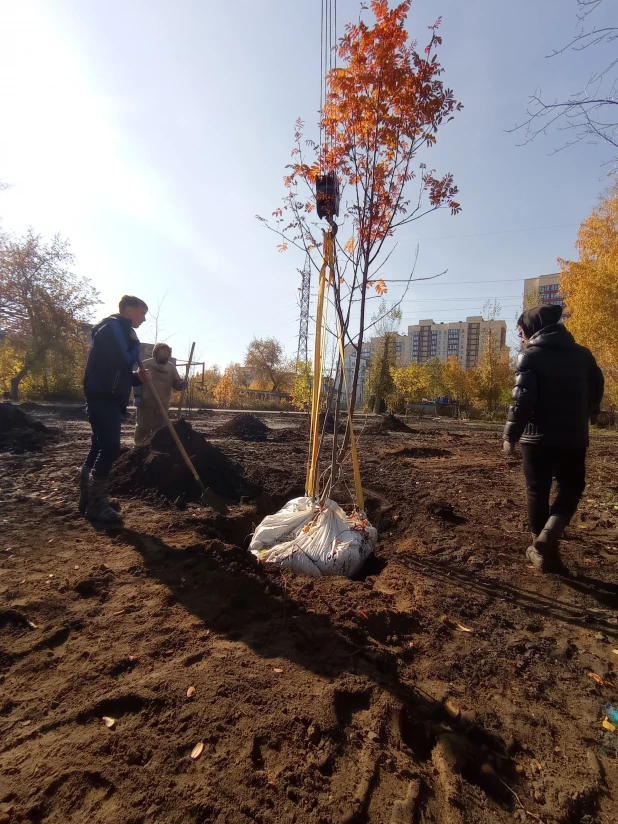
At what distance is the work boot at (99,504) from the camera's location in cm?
379

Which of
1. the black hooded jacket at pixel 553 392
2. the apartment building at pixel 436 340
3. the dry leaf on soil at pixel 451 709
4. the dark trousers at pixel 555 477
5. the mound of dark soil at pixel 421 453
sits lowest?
the dry leaf on soil at pixel 451 709

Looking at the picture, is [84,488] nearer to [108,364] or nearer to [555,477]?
[108,364]

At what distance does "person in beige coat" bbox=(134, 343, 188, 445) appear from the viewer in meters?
5.72

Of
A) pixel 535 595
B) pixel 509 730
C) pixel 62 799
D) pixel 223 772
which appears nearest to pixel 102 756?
pixel 62 799

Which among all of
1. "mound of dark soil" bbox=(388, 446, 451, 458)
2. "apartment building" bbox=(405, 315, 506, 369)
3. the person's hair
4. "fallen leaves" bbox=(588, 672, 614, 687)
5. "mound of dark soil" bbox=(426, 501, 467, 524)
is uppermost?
"apartment building" bbox=(405, 315, 506, 369)

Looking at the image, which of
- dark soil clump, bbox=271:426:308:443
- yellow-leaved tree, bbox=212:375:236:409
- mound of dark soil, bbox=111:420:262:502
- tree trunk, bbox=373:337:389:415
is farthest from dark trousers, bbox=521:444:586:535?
yellow-leaved tree, bbox=212:375:236:409

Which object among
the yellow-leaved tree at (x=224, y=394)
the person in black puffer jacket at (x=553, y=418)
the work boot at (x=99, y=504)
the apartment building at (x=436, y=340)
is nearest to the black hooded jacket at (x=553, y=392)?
the person in black puffer jacket at (x=553, y=418)

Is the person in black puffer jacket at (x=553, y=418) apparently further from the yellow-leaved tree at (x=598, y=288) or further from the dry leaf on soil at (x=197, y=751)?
the yellow-leaved tree at (x=598, y=288)

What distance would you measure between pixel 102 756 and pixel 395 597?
170 centimetres

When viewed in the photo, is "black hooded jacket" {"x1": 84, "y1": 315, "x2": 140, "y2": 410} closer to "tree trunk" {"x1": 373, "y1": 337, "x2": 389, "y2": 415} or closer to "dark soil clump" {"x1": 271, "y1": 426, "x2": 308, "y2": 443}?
"dark soil clump" {"x1": 271, "y1": 426, "x2": 308, "y2": 443}

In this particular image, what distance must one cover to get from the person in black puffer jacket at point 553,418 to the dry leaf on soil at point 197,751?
249 centimetres

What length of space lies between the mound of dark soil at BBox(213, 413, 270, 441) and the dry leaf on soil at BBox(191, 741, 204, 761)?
10533 millimetres

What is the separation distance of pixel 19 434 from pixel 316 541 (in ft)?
26.3

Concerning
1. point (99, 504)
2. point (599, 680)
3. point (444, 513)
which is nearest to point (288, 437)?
point (444, 513)
